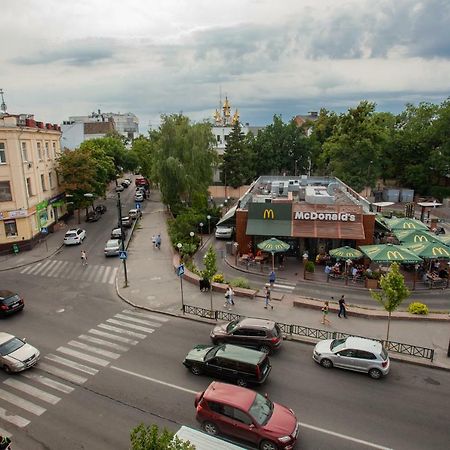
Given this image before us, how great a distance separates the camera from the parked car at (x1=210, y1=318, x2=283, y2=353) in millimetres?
18086

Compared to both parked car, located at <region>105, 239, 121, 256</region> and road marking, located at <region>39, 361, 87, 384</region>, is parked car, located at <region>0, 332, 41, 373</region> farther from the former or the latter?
parked car, located at <region>105, 239, 121, 256</region>

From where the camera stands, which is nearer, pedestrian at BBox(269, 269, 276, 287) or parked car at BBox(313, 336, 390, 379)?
parked car at BBox(313, 336, 390, 379)

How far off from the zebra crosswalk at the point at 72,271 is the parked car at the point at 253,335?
1326 cm

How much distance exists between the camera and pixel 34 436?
13281 mm

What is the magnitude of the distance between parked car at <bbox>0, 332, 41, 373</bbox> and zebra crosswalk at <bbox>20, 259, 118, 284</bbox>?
37.3 feet

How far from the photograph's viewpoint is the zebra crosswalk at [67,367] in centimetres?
1476

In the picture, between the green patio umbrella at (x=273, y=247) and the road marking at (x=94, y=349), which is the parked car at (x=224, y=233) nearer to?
the green patio umbrella at (x=273, y=247)

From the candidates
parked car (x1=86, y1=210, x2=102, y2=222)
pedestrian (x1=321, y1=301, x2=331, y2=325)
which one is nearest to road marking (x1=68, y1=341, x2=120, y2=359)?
pedestrian (x1=321, y1=301, x2=331, y2=325)

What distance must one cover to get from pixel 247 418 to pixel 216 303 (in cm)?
1228

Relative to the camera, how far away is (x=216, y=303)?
2447 centimetres

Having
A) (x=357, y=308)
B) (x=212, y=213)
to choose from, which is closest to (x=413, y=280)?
(x=357, y=308)

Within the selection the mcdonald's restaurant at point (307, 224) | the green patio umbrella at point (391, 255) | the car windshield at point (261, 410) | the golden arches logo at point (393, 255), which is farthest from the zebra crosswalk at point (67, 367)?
the golden arches logo at point (393, 255)

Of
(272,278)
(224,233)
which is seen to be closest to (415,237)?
(272,278)

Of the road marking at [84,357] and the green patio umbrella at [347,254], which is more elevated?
the green patio umbrella at [347,254]
